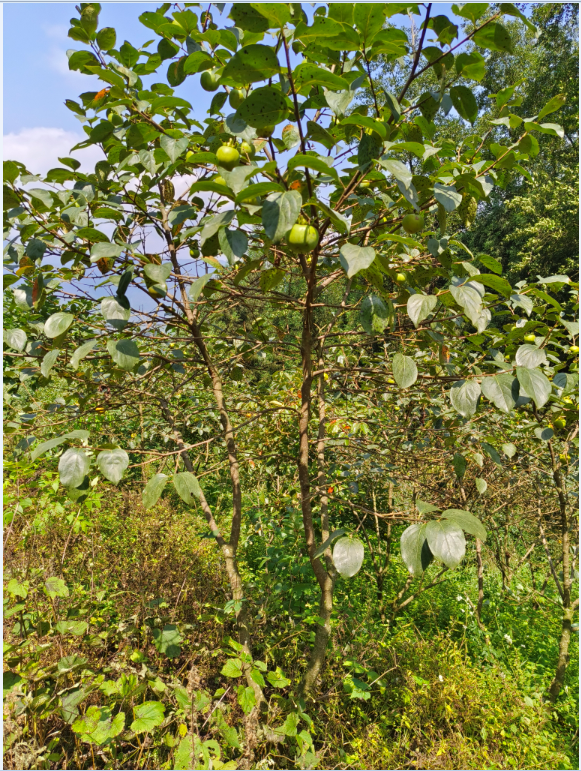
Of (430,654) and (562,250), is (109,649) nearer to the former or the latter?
(430,654)

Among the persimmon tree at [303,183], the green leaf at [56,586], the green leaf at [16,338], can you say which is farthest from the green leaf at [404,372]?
the green leaf at [56,586]

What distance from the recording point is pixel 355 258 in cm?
65

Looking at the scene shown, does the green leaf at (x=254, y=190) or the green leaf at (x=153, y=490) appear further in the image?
the green leaf at (x=153, y=490)

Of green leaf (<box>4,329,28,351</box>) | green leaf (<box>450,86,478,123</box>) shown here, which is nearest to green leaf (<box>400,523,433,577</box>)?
green leaf (<box>450,86,478,123</box>)

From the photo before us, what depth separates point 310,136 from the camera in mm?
785

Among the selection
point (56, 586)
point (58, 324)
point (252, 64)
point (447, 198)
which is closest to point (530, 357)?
point (447, 198)

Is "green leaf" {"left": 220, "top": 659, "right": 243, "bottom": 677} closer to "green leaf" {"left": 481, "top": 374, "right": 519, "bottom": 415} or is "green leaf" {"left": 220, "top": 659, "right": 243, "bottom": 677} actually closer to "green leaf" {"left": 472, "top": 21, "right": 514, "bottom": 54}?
"green leaf" {"left": 481, "top": 374, "right": 519, "bottom": 415}

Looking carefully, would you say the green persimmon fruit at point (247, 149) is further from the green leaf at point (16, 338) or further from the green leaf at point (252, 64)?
the green leaf at point (16, 338)

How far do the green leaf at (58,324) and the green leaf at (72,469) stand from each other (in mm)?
253

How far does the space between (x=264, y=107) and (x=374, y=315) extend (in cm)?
40

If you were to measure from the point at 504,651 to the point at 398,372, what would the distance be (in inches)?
90.5

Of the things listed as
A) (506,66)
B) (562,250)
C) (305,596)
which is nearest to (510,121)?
(305,596)

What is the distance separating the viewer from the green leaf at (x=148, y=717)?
1.17 m

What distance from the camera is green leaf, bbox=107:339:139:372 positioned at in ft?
2.77
